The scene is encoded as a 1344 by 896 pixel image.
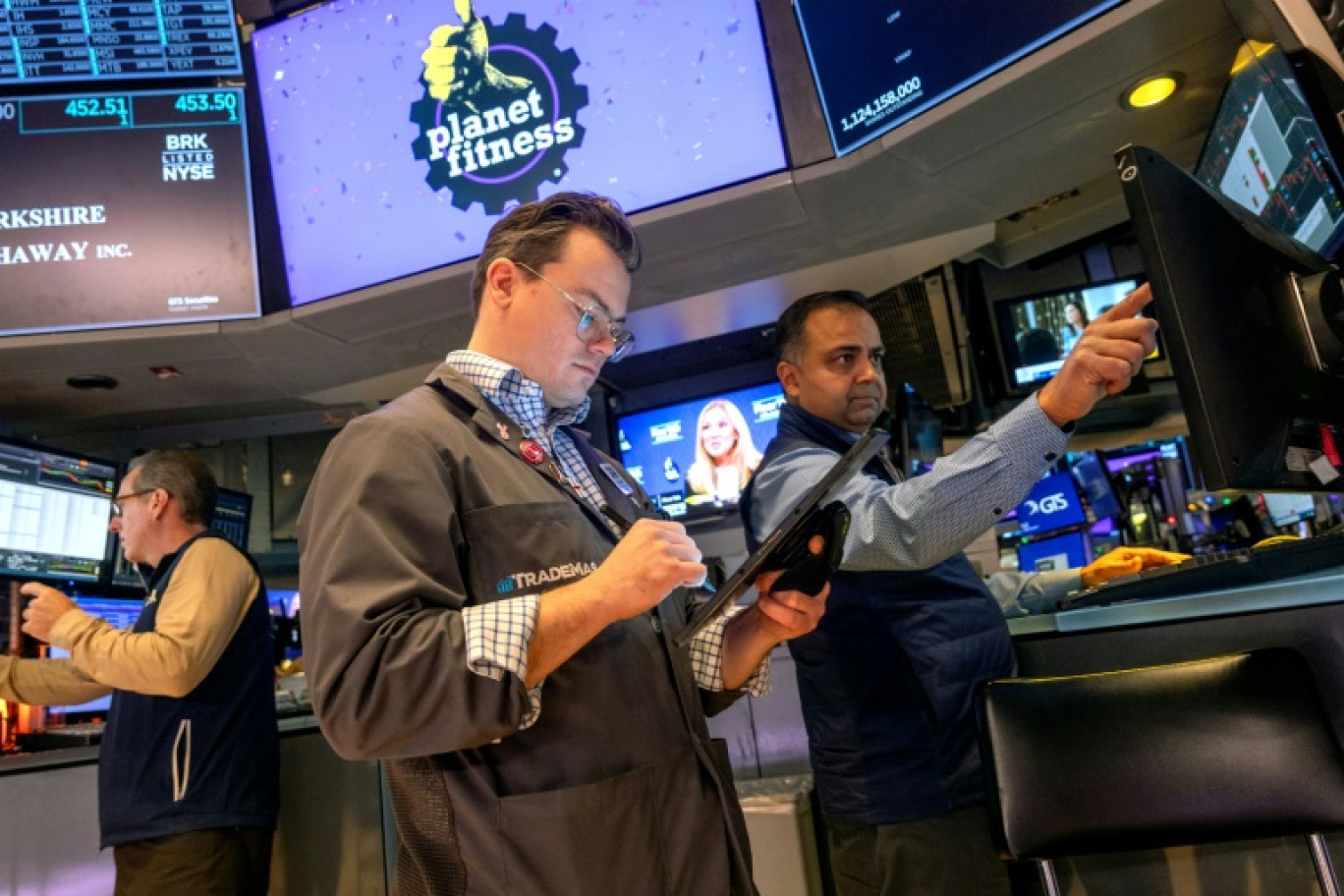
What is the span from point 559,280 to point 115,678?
5.78 ft

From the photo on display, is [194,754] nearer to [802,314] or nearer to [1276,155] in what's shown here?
[802,314]

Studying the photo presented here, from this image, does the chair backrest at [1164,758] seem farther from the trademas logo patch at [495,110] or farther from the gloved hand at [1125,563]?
the trademas logo patch at [495,110]

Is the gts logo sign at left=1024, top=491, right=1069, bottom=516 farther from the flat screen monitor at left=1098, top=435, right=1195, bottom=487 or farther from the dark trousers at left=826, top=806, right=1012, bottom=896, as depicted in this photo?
the dark trousers at left=826, top=806, right=1012, bottom=896

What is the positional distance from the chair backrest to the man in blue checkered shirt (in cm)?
46

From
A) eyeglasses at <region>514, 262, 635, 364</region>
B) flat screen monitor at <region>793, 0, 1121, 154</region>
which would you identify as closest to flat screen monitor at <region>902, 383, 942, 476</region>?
flat screen monitor at <region>793, 0, 1121, 154</region>

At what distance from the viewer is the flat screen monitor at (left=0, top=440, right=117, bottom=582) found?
346 cm

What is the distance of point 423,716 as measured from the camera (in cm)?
107

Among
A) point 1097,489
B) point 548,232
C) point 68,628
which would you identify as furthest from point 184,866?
point 1097,489

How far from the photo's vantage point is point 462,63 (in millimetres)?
3527

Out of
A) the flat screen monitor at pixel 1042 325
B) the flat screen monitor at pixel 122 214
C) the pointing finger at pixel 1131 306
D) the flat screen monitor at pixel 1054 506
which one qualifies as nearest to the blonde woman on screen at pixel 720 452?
the flat screen monitor at pixel 1054 506

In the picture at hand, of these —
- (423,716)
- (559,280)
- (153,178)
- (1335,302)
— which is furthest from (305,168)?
(1335,302)

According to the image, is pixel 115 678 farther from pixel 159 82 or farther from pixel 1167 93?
pixel 1167 93

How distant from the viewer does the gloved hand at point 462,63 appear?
3.50 meters

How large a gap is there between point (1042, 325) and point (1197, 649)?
3.53m
